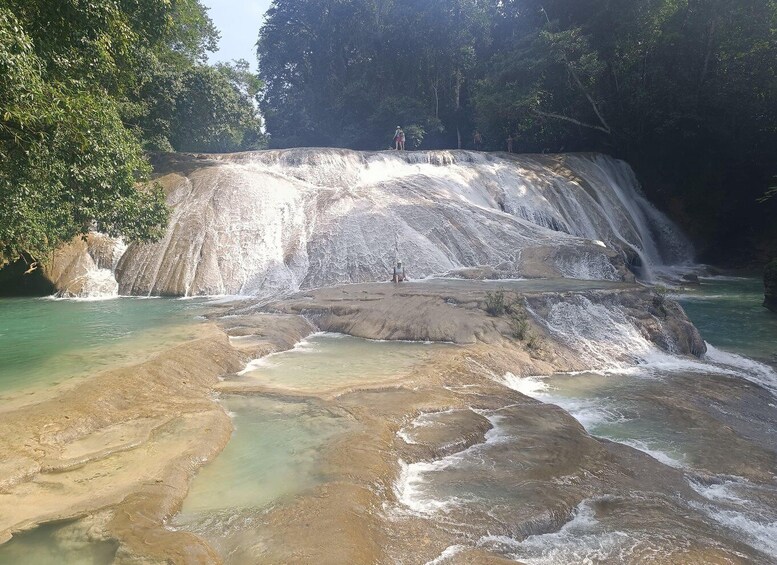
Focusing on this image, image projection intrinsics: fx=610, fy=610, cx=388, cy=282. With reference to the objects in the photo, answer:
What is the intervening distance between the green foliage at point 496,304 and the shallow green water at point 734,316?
5.10m

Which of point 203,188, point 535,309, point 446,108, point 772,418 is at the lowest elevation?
point 772,418

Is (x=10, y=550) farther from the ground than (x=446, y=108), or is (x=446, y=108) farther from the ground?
(x=446, y=108)

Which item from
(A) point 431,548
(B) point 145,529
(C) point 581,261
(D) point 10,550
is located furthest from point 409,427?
(C) point 581,261

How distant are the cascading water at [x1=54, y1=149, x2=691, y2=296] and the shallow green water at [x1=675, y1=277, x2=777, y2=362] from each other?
2259 mm

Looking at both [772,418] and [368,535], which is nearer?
[368,535]

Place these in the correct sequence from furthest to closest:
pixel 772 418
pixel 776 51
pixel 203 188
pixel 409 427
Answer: pixel 776 51 → pixel 203 188 → pixel 772 418 → pixel 409 427

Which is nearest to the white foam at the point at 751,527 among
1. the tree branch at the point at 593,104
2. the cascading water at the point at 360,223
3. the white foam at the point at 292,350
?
the white foam at the point at 292,350

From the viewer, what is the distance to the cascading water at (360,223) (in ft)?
54.4

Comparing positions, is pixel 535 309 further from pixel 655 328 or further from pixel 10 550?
pixel 10 550

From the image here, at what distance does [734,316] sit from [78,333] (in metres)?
15.6

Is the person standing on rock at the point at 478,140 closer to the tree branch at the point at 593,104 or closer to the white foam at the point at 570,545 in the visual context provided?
the tree branch at the point at 593,104

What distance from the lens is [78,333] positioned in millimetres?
11250

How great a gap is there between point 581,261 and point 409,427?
415 inches

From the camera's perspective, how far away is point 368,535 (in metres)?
4.63
